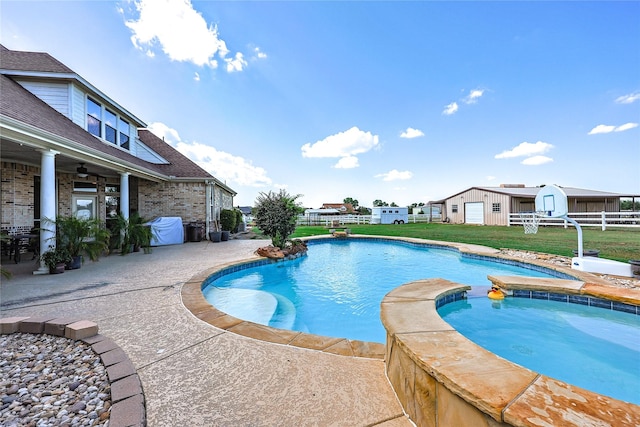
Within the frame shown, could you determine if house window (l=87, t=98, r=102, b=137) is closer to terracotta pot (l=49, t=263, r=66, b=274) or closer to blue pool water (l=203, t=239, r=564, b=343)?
terracotta pot (l=49, t=263, r=66, b=274)

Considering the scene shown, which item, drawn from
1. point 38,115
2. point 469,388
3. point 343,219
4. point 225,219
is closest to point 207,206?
point 225,219

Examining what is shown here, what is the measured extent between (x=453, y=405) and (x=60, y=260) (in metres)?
7.90

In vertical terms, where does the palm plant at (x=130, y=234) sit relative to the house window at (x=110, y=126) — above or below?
below

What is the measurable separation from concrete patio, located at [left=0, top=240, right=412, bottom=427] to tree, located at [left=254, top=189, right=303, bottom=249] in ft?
18.0

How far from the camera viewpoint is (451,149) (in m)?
18.5

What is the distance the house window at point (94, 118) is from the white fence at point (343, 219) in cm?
1330

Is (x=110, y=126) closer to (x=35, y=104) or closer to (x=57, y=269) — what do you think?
(x=35, y=104)

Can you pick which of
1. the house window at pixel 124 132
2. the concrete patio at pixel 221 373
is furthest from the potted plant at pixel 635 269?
the house window at pixel 124 132

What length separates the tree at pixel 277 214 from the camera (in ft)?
30.6

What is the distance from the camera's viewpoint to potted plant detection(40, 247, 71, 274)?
5.61 meters

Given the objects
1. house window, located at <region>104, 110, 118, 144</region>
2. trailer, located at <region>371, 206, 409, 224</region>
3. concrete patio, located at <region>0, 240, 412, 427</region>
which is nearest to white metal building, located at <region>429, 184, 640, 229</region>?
trailer, located at <region>371, 206, 409, 224</region>

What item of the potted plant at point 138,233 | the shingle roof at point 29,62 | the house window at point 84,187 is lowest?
the potted plant at point 138,233

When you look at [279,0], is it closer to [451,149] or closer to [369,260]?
[369,260]

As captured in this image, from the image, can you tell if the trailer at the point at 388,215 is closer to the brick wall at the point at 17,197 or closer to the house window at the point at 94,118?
the house window at the point at 94,118
